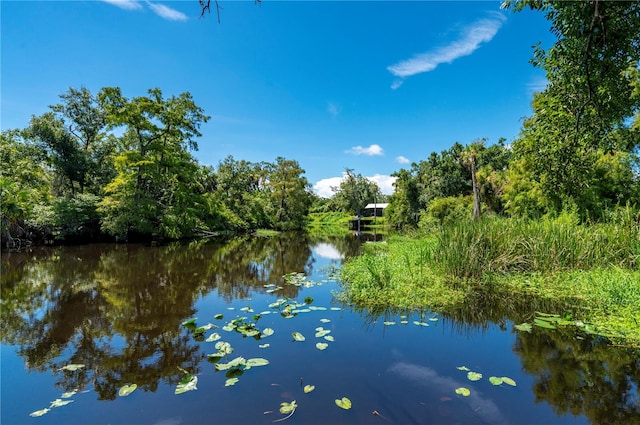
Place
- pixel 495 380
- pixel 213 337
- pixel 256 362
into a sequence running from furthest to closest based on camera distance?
pixel 213 337, pixel 256 362, pixel 495 380

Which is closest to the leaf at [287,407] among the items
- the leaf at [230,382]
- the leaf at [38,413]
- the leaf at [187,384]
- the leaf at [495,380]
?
the leaf at [230,382]

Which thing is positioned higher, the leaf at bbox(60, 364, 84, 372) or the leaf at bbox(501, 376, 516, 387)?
the leaf at bbox(501, 376, 516, 387)

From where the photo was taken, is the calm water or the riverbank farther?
the riverbank

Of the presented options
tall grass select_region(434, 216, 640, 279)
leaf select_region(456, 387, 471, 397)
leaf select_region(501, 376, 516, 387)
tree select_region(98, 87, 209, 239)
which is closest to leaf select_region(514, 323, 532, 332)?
leaf select_region(501, 376, 516, 387)

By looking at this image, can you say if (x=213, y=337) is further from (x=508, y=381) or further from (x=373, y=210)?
(x=373, y=210)

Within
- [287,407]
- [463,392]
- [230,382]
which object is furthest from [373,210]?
[287,407]

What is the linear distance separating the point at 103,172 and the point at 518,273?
24.1 m

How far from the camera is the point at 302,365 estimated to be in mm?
4184

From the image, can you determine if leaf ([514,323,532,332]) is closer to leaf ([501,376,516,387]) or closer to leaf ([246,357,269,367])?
leaf ([501,376,516,387])

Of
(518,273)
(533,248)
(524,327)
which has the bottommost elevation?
(524,327)

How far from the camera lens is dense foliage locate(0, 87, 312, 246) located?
1719 centimetres

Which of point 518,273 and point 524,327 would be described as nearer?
point 524,327

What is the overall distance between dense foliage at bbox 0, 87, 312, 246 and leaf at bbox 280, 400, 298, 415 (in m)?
17.7

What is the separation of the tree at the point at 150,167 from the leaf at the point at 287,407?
18.1 metres
